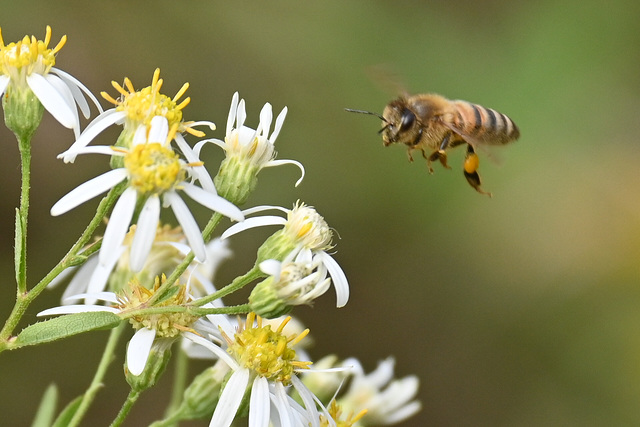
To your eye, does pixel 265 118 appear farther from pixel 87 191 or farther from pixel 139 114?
pixel 87 191

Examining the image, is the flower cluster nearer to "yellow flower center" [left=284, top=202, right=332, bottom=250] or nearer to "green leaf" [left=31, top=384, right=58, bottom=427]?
"yellow flower center" [left=284, top=202, right=332, bottom=250]

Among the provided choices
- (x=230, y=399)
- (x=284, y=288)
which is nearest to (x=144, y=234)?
(x=284, y=288)

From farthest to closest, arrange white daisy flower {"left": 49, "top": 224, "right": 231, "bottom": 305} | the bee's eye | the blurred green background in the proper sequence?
the blurred green background
the bee's eye
white daisy flower {"left": 49, "top": 224, "right": 231, "bottom": 305}

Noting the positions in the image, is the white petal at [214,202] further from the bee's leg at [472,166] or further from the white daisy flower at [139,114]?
the bee's leg at [472,166]


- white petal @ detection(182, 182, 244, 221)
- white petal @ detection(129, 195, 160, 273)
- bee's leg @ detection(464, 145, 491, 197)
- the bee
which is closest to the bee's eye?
the bee

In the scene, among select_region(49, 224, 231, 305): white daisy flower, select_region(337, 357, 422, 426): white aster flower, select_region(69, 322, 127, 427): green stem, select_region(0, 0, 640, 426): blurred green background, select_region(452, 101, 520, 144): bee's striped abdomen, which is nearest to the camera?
select_region(69, 322, 127, 427): green stem
